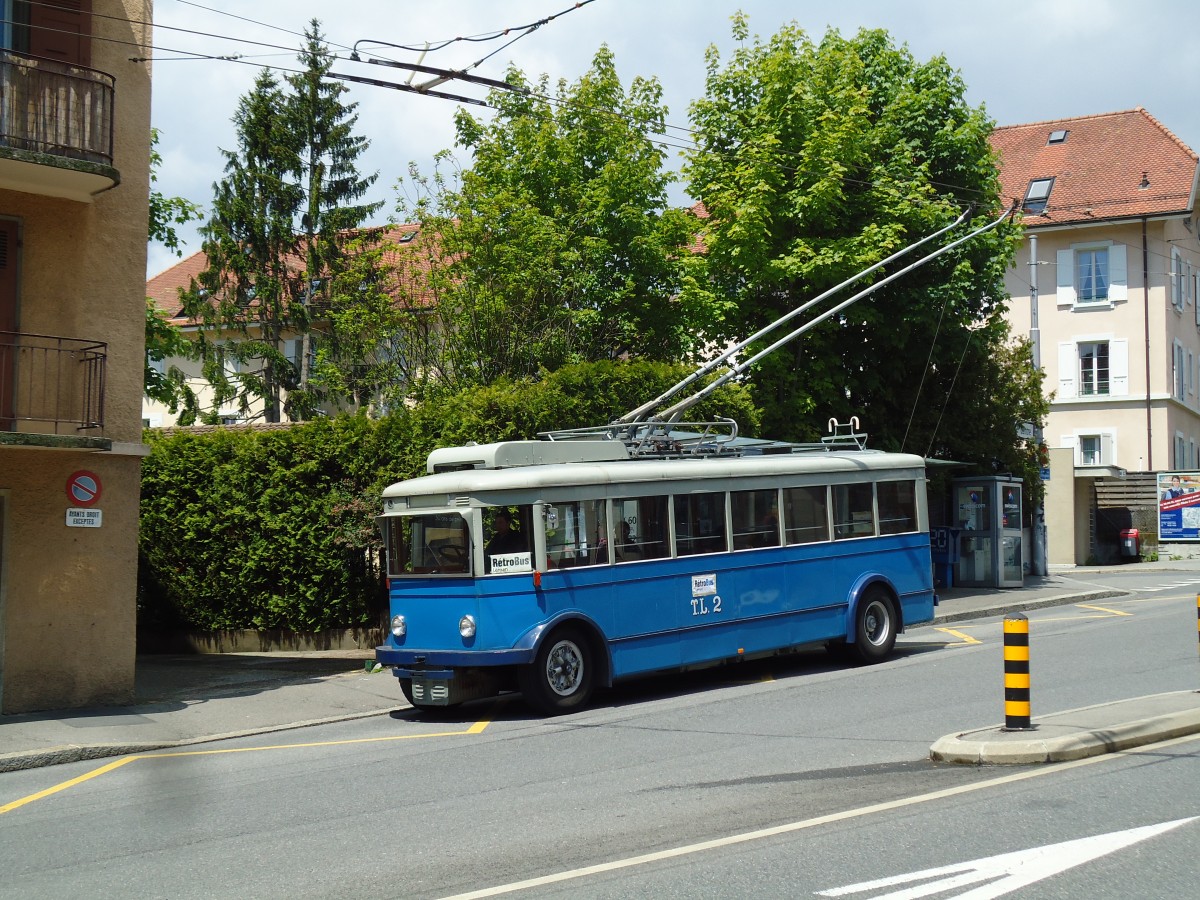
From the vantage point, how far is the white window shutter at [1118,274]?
149 ft

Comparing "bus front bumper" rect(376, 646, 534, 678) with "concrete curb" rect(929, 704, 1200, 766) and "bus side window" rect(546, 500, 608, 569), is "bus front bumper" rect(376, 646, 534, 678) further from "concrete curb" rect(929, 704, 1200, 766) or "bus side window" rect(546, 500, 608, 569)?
"concrete curb" rect(929, 704, 1200, 766)

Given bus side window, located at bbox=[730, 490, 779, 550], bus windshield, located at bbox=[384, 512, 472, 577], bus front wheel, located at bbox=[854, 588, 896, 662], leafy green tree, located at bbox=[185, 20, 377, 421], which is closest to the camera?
bus windshield, located at bbox=[384, 512, 472, 577]

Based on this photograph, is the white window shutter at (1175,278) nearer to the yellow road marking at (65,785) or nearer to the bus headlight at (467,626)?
the bus headlight at (467,626)

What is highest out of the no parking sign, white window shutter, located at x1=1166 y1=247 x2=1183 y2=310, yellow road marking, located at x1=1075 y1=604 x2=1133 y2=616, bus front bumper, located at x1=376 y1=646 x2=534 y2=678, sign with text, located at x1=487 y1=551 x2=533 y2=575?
white window shutter, located at x1=1166 y1=247 x2=1183 y2=310

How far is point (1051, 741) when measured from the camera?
9.10 m

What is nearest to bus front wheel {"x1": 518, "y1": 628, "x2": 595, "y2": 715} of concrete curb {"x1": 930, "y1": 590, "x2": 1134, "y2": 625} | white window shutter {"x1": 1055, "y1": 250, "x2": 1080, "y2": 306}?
concrete curb {"x1": 930, "y1": 590, "x2": 1134, "y2": 625}

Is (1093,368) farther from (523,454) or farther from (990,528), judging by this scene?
(523,454)

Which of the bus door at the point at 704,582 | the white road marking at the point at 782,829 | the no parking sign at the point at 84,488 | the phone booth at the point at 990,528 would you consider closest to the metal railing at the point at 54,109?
the no parking sign at the point at 84,488

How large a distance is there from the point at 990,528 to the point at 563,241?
11341 millimetres

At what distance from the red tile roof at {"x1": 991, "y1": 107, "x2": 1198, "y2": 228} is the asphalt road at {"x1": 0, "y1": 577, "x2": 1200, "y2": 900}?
3518 cm

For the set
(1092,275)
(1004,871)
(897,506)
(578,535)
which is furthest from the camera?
(1092,275)

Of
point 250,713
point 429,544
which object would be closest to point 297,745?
point 250,713

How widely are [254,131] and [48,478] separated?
28701 millimetres

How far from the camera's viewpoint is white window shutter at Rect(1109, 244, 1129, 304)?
45.4 metres
